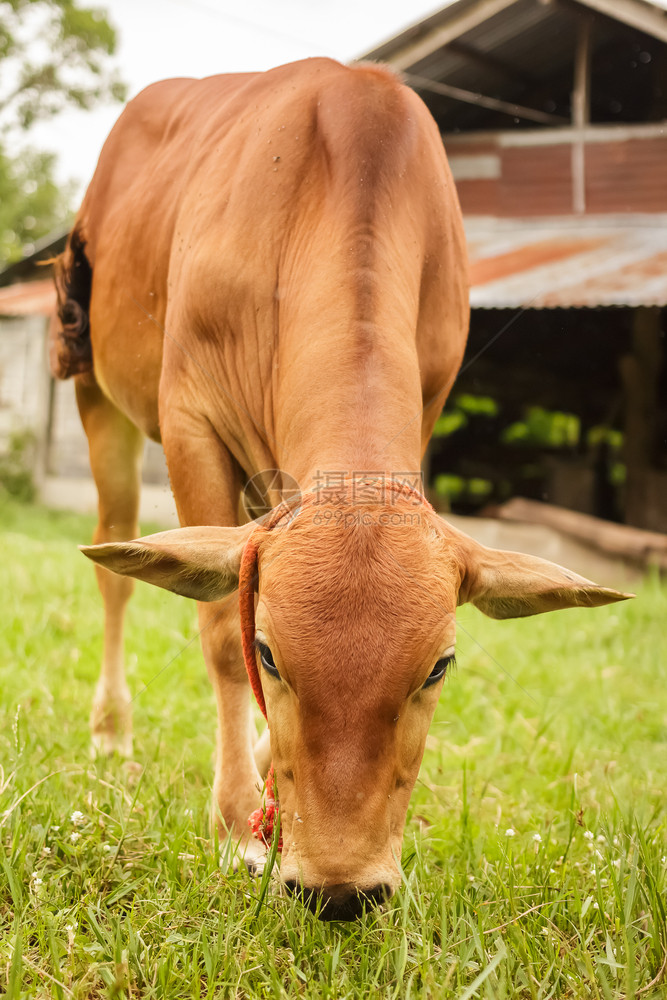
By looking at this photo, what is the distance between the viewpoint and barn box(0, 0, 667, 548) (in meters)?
8.70

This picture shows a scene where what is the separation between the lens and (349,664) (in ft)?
5.85

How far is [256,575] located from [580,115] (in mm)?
8921

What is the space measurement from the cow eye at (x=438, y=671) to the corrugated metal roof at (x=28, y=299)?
29.0 feet

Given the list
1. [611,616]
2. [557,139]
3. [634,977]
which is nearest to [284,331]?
[634,977]

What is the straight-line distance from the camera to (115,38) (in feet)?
26.5


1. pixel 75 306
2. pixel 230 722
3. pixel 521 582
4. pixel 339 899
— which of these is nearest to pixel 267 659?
pixel 339 899

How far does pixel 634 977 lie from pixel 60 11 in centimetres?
929

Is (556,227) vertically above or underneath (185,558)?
above

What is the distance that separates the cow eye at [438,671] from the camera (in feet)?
6.54

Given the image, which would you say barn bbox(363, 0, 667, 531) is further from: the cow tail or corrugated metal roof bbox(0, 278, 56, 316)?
corrugated metal roof bbox(0, 278, 56, 316)

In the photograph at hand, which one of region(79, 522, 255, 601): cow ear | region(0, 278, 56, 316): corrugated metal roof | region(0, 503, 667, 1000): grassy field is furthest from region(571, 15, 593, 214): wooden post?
region(79, 522, 255, 601): cow ear

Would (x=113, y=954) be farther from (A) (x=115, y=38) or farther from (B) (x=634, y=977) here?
(A) (x=115, y=38)

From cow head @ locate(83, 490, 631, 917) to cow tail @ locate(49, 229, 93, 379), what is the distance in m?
2.09

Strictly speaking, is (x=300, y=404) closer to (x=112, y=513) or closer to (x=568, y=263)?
(x=112, y=513)
